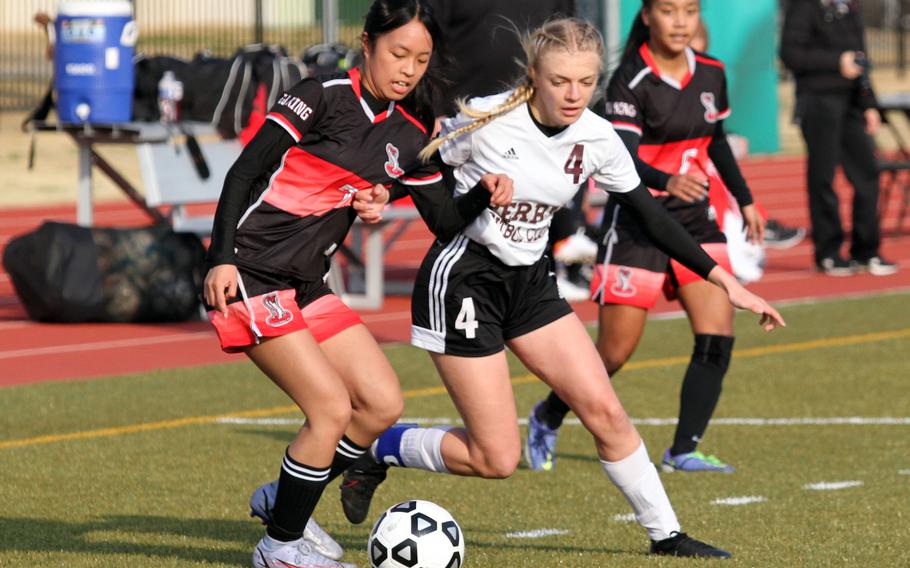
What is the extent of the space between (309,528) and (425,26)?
1.67m

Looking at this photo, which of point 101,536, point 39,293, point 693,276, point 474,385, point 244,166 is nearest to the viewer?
point 244,166

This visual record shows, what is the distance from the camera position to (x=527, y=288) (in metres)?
5.59

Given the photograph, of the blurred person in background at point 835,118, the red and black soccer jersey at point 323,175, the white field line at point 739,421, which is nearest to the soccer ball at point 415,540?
the red and black soccer jersey at point 323,175

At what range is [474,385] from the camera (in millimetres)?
5508

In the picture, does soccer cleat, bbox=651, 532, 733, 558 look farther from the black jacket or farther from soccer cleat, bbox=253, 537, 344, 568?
the black jacket

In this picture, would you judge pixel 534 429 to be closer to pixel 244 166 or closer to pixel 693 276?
pixel 693 276

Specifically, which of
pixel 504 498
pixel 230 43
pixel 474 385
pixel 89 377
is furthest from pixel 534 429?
pixel 230 43

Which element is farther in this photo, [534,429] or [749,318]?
[749,318]

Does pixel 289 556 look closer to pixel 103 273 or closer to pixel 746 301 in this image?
pixel 746 301

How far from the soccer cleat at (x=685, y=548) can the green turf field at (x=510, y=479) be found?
6 centimetres

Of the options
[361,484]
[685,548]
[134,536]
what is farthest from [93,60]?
[685,548]

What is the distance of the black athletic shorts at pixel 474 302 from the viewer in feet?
18.1

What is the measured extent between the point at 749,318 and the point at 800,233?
4986 mm

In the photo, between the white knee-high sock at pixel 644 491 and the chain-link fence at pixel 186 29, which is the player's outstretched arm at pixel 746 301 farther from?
the chain-link fence at pixel 186 29
